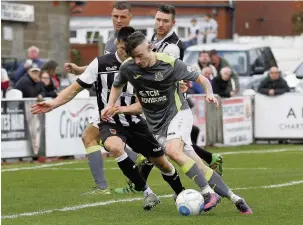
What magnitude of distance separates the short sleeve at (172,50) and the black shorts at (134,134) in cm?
86

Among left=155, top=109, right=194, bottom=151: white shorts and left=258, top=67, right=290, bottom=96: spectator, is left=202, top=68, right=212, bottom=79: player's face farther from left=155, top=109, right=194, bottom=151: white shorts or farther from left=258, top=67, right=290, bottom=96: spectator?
left=155, top=109, right=194, bottom=151: white shorts

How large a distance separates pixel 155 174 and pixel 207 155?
77.4 inches

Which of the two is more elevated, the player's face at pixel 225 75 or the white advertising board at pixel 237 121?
the player's face at pixel 225 75

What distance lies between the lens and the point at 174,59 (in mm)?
11484

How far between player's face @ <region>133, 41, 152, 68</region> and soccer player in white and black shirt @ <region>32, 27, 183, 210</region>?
40.3 inches

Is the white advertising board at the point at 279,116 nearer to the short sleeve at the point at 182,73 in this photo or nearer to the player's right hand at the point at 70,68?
the player's right hand at the point at 70,68

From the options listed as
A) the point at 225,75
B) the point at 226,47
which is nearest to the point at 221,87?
the point at 225,75

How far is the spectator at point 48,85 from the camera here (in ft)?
68.8

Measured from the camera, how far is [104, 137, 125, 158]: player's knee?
12.6 m

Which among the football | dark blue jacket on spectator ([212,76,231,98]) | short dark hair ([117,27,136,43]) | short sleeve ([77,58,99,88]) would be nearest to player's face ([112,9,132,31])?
short sleeve ([77,58,99,88])

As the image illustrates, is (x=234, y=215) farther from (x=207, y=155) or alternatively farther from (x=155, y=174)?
(x=155, y=174)

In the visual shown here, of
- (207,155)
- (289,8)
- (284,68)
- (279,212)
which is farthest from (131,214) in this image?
(289,8)

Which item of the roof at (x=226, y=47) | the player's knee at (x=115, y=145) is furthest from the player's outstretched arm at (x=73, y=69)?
the roof at (x=226, y=47)

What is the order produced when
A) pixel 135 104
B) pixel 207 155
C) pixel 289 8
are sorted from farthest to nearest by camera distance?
pixel 289 8, pixel 207 155, pixel 135 104
